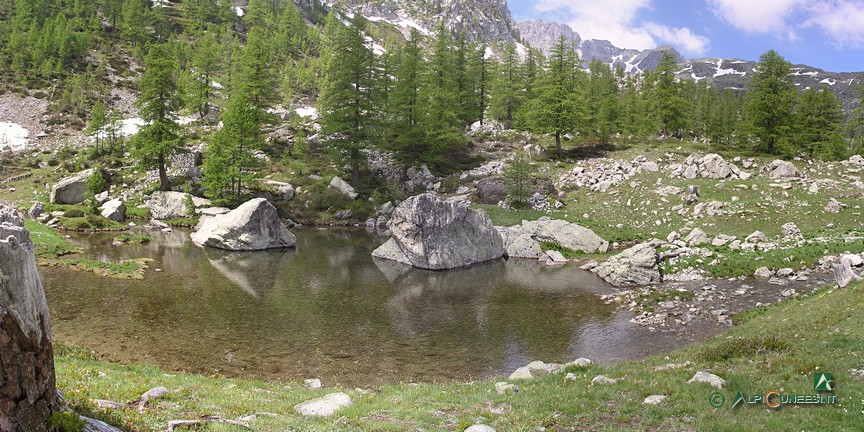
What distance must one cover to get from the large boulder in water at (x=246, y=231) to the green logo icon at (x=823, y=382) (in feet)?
131

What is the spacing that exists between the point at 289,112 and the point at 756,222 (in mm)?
74639

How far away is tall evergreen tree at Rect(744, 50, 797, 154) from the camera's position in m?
55.6

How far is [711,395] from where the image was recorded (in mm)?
11469

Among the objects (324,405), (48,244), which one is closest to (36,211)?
(48,244)

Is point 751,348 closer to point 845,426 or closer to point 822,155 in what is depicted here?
point 845,426

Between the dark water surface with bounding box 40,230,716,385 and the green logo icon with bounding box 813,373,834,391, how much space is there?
29.9 feet

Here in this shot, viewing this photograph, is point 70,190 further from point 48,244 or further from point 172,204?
point 48,244

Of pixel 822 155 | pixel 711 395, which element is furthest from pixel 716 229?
pixel 711 395

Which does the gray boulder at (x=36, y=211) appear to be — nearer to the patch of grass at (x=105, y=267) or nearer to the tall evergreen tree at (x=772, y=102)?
Result: the patch of grass at (x=105, y=267)

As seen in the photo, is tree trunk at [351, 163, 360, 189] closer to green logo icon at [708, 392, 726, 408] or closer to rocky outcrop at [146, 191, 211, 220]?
rocky outcrop at [146, 191, 211, 220]

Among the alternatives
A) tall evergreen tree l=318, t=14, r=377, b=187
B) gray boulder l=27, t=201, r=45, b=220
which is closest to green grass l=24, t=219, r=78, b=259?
gray boulder l=27, t=201, r=45, b=220

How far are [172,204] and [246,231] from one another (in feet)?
58.2

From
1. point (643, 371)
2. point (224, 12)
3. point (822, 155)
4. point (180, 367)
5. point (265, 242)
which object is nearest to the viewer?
point (643, 371)

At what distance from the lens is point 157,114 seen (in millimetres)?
55594
